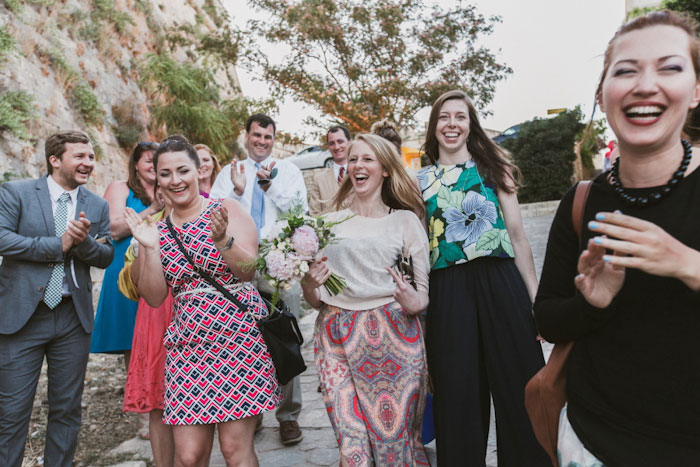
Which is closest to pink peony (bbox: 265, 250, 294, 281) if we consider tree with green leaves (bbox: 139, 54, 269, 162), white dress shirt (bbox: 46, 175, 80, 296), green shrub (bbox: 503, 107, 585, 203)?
white dress shirt (bbox: 46, 175, 80, 296)

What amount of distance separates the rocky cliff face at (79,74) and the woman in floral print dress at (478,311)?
A: 23.5 feet

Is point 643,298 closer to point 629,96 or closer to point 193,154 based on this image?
point 629,96

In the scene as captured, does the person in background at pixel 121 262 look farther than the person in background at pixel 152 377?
Yes

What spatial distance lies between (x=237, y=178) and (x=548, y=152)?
1805cm

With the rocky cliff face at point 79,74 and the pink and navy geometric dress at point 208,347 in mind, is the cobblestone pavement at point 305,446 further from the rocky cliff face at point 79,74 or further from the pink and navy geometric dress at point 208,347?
the rocky cliff face at point 79,74

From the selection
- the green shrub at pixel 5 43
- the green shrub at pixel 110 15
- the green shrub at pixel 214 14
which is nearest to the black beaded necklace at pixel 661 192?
the green shrub at pixel 5 43

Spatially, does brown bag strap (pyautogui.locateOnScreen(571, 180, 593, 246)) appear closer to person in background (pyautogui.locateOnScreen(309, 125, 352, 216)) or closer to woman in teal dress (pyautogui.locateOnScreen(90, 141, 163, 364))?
woman in teal dress (pyautogui.locateOnScreen(90, 141, 163, 364))

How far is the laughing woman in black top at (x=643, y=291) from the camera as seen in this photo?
1453 millimetres

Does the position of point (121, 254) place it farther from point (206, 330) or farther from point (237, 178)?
point (206, 330)

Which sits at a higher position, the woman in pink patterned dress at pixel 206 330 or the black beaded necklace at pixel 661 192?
the black beaded necklace at pixel 661 192

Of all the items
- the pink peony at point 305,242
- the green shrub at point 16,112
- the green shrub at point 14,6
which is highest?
the green shrub at point 14,6

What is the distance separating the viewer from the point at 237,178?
519 centimetres

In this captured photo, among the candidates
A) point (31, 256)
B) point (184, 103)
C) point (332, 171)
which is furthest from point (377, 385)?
point (184, 103)

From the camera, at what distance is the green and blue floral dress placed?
3391 mm
